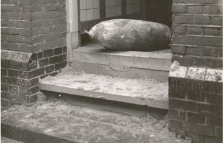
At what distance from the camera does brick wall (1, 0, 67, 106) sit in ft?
13.7

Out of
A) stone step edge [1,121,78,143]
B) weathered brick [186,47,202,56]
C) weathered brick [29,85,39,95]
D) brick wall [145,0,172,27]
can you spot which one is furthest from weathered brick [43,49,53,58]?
brick wall [145,0,172,27]

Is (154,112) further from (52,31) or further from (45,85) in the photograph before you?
(52,31)

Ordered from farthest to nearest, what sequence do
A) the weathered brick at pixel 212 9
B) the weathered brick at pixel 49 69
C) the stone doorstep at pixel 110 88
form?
the weathered brick at pixel 49 69
the stone doorstep at pixel 110 88
the weathered brick at pixel 212 9

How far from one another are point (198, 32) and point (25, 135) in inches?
78.2

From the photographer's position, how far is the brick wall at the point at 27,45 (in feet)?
13.7

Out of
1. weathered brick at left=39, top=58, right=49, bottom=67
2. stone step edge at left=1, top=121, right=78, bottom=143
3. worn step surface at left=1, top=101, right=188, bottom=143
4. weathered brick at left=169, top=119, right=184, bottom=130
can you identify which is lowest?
stone step edge at left=1, top=121, right=78, bottom=143

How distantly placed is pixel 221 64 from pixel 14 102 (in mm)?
2506

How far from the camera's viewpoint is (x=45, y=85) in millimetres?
4297

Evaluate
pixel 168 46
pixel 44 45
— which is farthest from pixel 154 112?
pixel 44 45

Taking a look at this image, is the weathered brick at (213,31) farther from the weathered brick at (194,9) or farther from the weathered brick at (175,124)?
the weathered brick at (175,124)

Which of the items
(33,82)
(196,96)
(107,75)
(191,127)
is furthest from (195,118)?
(33,82)

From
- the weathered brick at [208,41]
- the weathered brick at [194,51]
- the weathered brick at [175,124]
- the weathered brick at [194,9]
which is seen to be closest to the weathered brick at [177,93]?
the weathered brick at [175,124]

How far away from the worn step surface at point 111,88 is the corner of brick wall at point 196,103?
0.75 ft

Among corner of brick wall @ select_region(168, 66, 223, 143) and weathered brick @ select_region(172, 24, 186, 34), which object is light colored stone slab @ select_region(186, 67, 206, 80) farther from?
weathered brick @ select_region(172, 24, 186, 34)
